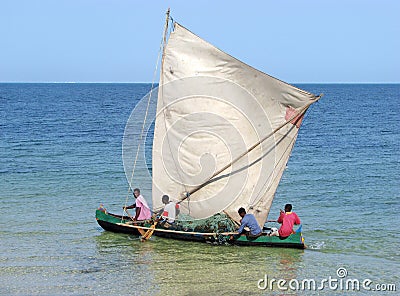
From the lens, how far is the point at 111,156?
1534 inches

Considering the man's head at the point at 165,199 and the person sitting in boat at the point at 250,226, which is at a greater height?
the man's head at the point at 165,199

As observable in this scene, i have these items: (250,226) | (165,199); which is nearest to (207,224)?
(250,226)

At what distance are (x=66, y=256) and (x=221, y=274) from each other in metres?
4.51

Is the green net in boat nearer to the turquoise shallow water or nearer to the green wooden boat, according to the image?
the green wooden boat

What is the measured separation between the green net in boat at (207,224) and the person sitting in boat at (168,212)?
0.60 ft

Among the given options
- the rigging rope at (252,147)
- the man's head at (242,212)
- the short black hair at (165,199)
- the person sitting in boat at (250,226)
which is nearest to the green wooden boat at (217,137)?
the rigging rope at (252,147)

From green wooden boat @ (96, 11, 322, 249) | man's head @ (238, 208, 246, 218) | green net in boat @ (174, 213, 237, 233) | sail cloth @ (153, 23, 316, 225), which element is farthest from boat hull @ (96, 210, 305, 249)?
sail cloth @ (153, 23, 316, 225)

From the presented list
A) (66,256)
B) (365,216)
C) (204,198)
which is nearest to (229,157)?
(204,198)

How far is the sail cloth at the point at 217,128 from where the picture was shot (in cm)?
1875

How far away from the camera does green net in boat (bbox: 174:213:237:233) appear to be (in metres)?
19.0

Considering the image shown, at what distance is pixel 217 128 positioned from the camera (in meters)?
19.1

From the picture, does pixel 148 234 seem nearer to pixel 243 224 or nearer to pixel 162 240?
pixel 162 240

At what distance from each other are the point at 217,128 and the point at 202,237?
10.8 ft

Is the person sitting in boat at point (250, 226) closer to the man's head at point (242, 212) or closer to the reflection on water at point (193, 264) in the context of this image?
the man's head at point (242, 212)
